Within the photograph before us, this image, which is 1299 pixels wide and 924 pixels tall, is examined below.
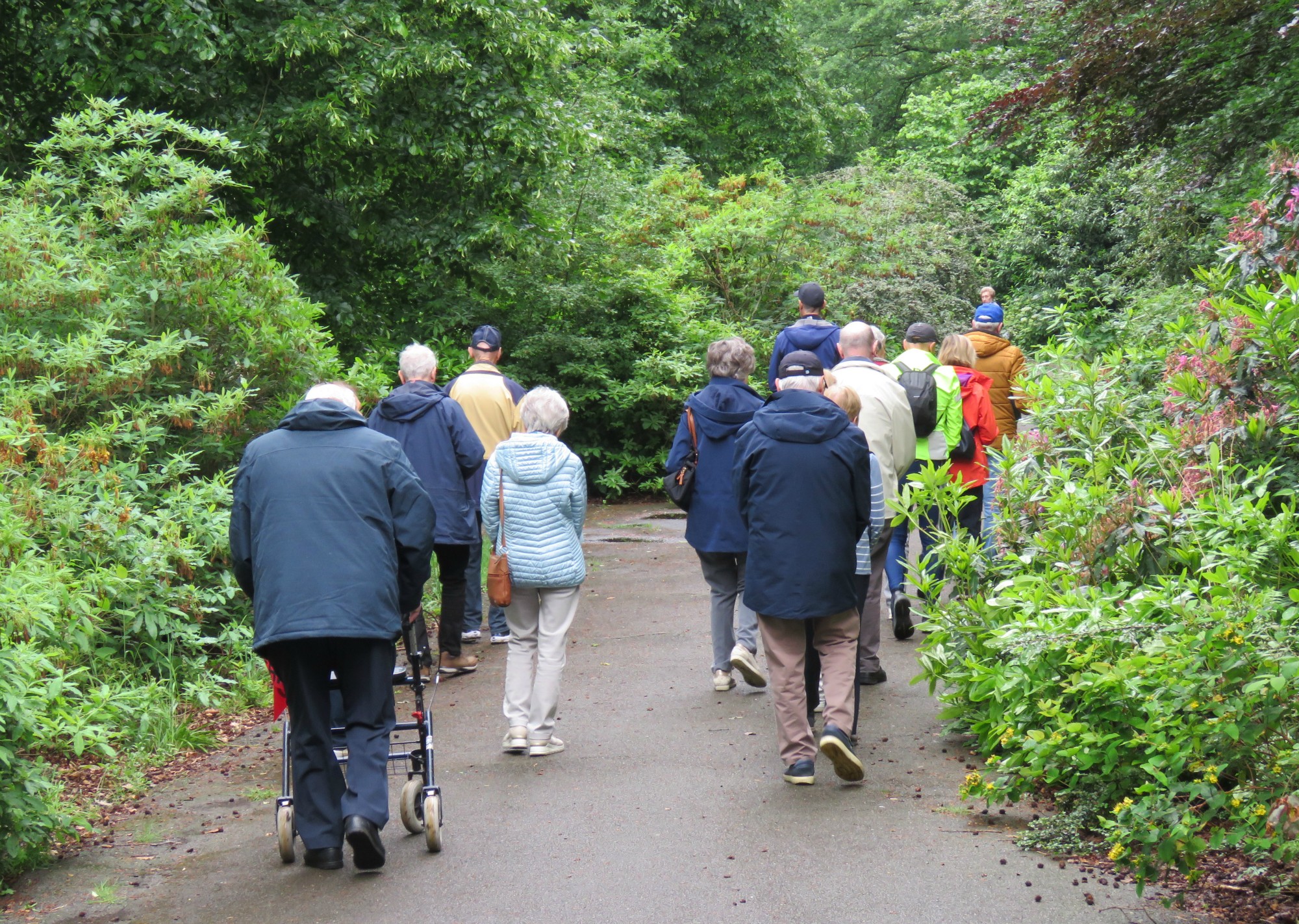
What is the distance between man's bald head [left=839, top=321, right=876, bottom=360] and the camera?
7.85 meters

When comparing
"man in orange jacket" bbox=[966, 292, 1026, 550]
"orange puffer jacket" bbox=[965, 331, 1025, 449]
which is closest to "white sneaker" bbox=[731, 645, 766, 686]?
"man in orange jacket" bbox=[966, 292, 1026, 550]

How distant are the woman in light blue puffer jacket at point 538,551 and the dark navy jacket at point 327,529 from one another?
1349 millimetres

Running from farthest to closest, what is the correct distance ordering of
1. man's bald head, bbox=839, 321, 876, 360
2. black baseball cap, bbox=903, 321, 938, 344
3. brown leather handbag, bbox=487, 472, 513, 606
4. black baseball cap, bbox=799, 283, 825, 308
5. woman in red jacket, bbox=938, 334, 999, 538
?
1. black baseball cap, bbox=799, 283, 825, 308
2. black baseball cap, bbox=903, 321, 938, 344
3. woman in red jacket, bbox=938, 334, 999, 538
4. man's bald head, bbox=839, 321, 876, 360
5. brown leather handbag, bbox=487, 472, 513, 606

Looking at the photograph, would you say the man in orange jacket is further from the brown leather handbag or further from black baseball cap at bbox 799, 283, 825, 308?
the brown leather handbag

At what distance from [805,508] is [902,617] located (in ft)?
9.88

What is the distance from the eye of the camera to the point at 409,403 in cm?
803

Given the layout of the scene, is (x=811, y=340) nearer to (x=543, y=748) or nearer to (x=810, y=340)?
(x=810, y=340)

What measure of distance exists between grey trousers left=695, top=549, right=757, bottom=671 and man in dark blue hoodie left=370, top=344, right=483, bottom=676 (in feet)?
5.40

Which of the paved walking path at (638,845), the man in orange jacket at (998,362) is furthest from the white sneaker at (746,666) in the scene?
the man in orange jacket at (998,362)

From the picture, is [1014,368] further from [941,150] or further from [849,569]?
[941,150]

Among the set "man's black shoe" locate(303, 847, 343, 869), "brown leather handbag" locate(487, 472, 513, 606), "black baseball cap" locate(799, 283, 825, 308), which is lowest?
"man's black shoe" locate(303, 847, 343, 869)

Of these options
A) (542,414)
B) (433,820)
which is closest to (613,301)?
(542,414)

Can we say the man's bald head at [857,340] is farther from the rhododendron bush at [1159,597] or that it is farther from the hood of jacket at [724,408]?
the rhododendron bush at [1159,597]

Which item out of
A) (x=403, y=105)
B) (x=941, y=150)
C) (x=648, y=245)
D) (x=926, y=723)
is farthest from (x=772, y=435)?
(x=941, y=150)
